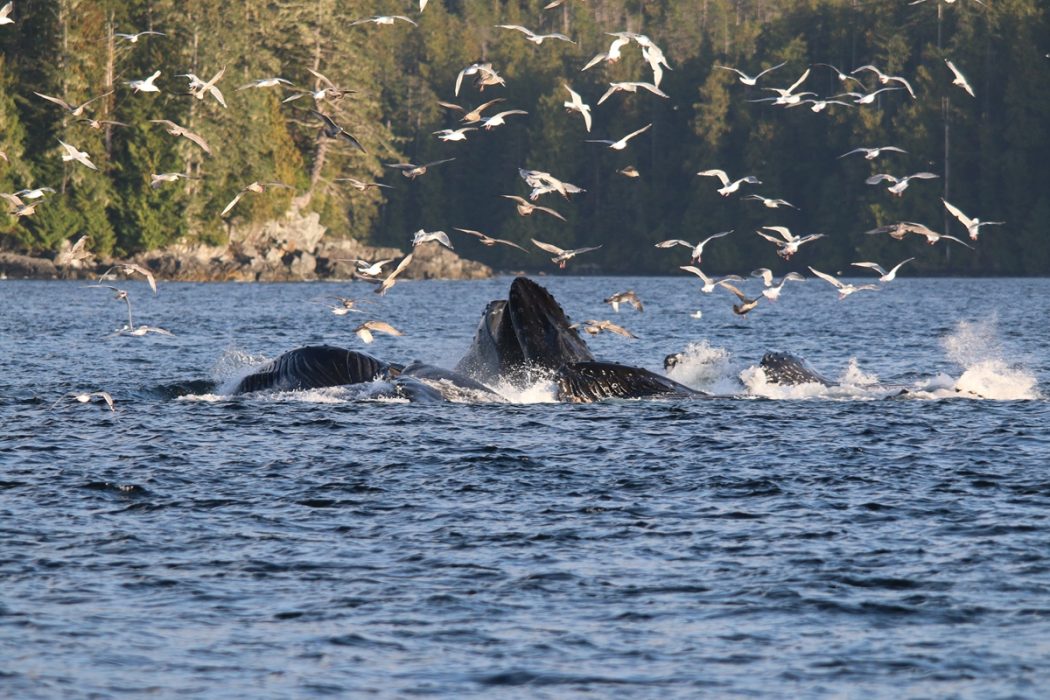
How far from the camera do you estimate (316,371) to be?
28.6 meters

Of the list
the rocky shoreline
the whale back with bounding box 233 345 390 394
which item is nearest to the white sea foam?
the whale back with bounding box 233 345 390 394

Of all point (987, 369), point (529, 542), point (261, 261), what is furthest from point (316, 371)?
point (261, 261)

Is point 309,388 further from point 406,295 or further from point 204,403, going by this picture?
point 406,295

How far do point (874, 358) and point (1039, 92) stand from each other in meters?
104

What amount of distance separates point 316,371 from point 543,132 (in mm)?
139659

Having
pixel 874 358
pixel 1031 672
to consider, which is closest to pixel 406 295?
pixel 874 358

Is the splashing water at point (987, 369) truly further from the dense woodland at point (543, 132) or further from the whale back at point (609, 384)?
the dense woodland at point (543, 132)

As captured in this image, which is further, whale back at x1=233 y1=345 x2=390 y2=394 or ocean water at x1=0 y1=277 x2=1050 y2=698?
whale back at x1=233 y1=345 x2=390 y2=394

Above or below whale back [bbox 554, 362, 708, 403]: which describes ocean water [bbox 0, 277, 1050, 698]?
below

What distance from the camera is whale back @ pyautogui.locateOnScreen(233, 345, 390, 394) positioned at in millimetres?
28375

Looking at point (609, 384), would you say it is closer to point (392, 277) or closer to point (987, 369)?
point (392, 277)

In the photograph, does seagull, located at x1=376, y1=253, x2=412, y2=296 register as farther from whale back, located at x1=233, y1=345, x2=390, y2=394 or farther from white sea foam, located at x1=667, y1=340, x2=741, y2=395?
white sea foam, located at x1=667, y1=340, x2=741, y2=395

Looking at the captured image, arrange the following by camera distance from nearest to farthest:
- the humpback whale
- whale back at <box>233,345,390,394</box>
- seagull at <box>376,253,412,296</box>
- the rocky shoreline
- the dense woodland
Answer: seagull at <box>376,253,412,296</box> → the humpback whale → whale back at <box>233,345,390,394</box> → the rocky shoreline → the dense woodland

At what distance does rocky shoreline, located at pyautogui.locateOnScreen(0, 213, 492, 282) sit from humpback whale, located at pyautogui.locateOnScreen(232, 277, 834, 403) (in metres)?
70.2
